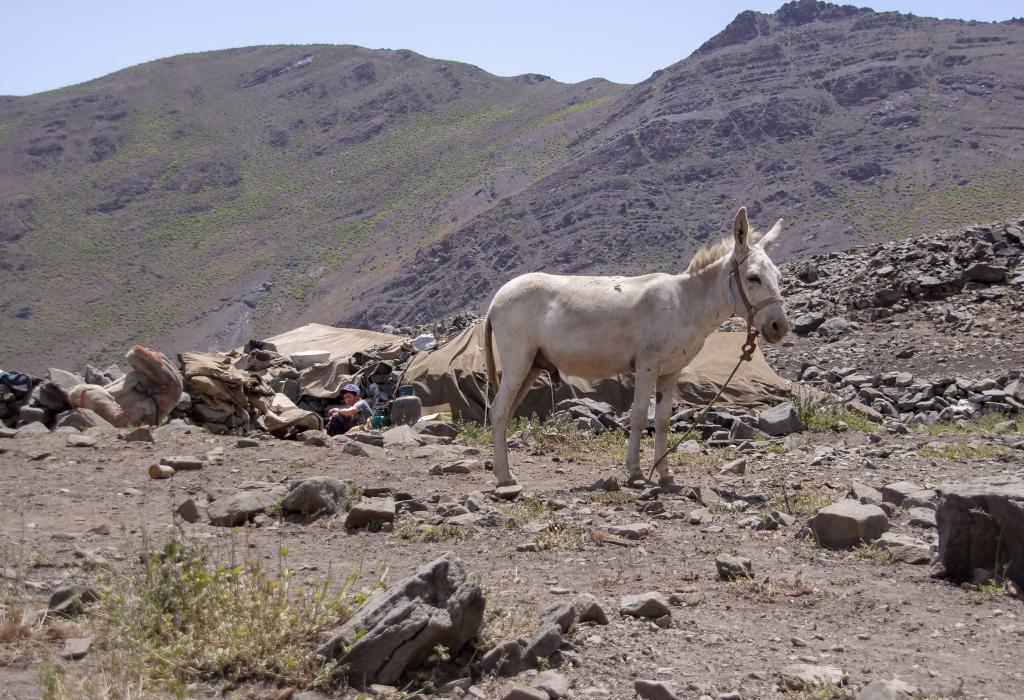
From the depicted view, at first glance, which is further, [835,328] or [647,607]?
[835,328]

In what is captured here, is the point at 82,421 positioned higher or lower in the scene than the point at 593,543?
higher

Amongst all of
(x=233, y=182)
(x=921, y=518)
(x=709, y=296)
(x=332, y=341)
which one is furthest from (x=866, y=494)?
(x=233, y=182)

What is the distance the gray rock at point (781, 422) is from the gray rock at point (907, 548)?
16.0 feet

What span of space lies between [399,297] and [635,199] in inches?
802

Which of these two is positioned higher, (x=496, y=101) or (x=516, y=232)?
(x=496, y=101)

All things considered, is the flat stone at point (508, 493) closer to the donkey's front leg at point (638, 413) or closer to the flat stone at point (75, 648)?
the donkey's front leg at point (638, 413)

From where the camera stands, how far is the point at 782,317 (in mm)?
8555

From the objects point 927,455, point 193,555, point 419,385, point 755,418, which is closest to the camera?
point 193,555

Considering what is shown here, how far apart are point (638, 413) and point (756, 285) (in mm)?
1500

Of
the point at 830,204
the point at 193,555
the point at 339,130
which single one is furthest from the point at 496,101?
the point at 193,555

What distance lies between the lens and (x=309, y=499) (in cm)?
703

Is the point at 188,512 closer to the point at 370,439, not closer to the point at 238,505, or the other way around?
the point at 238,505

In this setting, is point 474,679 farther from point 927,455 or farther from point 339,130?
point 339,130

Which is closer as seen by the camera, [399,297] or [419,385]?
[419,385]
